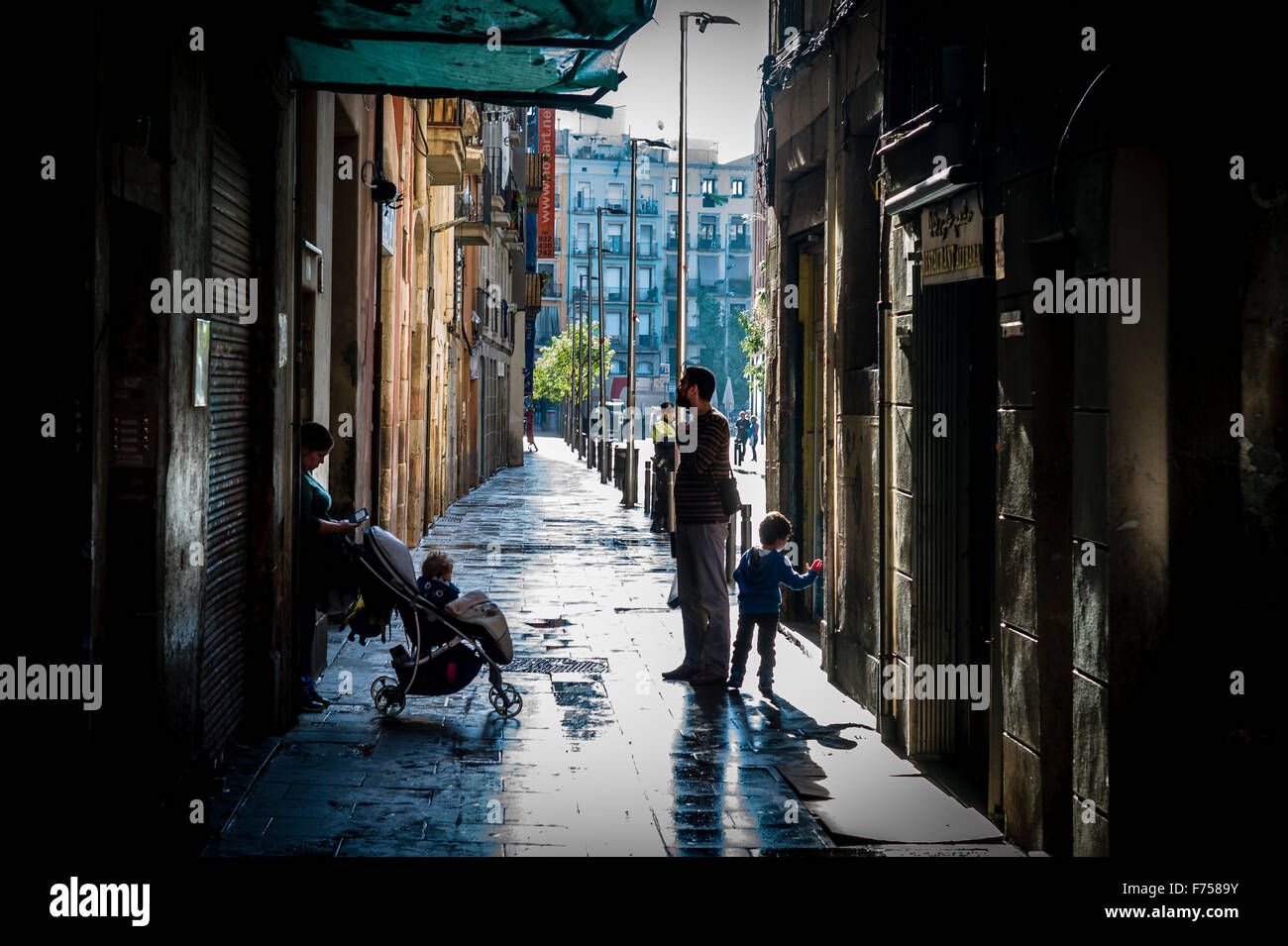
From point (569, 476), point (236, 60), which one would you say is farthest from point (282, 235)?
point (569, 476)

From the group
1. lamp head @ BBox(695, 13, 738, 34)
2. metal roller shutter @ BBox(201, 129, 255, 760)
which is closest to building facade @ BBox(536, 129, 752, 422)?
lamp head @ BBox(695, 13, 738, 34)

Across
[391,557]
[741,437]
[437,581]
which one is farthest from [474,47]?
[741,437]

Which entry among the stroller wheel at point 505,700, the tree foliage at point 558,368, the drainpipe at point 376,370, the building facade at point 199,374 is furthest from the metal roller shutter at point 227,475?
the tree foliage at point 558,368

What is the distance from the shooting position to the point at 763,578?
9.70m

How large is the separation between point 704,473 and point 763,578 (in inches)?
33.7

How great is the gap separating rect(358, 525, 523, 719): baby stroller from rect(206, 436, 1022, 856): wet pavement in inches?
8.8

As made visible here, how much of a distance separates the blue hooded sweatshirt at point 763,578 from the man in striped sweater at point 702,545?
27 centimetres

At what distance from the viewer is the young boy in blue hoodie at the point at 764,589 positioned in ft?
31.8

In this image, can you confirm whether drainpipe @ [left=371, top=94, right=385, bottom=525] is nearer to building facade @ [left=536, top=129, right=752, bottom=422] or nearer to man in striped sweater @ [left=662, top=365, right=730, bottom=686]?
man in striped sweater @ [left=662, top=365, right=730, bottom=686]

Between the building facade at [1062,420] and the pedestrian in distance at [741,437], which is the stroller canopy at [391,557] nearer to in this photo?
the building facade at [1062,420]

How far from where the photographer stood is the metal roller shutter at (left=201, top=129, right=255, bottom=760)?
710 centimetres
